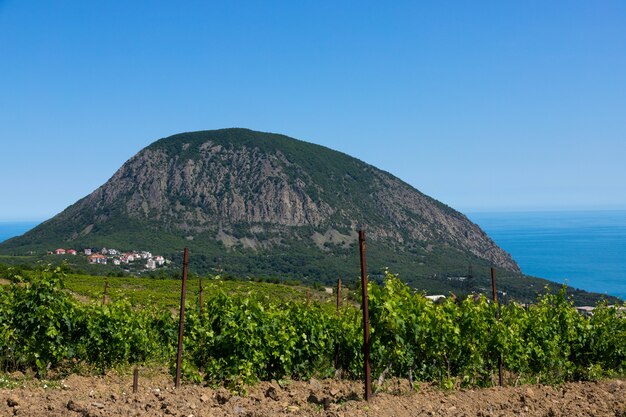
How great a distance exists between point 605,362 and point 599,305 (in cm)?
163

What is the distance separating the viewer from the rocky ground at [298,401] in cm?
859

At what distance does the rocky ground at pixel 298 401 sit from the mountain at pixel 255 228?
12477cm

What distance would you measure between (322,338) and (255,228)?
167875mm

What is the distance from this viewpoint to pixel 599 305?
1498 centimetres

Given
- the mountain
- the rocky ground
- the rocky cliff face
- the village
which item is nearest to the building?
the village

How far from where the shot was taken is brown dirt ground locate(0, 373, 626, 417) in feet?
28.1

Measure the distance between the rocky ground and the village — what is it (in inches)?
4067

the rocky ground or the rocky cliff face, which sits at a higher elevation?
the rocky cliff face

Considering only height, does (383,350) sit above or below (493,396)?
above

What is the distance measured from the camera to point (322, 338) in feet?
41.7

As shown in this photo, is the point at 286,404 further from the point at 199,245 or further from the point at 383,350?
the point at 199,245

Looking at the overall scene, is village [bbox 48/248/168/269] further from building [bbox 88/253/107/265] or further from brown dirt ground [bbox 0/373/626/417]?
brown dirt ground [bbox 0/373/626/417]

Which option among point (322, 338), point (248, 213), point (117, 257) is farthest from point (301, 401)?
point (248, 213)

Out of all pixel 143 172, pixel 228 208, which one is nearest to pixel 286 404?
pixel 228 208
